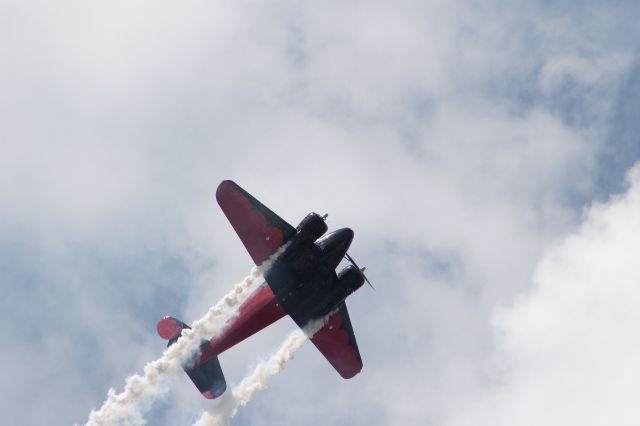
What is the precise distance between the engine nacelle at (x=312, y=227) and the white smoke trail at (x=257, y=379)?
326 inches

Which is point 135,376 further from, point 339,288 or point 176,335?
point 339,288

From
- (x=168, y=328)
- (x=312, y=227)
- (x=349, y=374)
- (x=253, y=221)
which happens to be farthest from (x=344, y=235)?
(x=168, y=328)

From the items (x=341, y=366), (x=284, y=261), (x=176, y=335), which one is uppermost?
(x=176, y=335)

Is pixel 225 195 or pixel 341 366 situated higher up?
pixel 225 195

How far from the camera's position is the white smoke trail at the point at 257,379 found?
218 feet

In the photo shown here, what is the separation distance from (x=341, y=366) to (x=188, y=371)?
12.1m

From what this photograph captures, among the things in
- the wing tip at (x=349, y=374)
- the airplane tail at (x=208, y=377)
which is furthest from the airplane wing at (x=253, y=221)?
the wing tip at (x=349, y=374)

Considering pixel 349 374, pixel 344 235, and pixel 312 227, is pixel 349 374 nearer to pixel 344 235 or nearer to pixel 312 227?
pixel 344 235

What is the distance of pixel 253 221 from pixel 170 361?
42.7 ft

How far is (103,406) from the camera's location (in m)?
64.1

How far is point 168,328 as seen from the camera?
70188 mm

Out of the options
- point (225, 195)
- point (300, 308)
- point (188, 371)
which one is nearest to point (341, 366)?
point (300, 308)

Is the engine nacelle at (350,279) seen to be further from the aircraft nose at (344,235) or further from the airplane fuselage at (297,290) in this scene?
the aircraft nose at (344,235)

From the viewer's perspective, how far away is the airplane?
204ft
